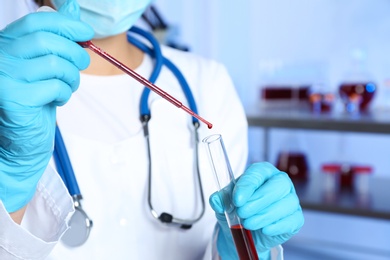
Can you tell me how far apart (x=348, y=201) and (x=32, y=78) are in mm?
1481

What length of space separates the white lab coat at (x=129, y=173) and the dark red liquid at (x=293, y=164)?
1.13 m

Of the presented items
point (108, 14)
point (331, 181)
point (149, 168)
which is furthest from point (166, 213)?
point (331, 181)

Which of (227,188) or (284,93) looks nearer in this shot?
(227,188)

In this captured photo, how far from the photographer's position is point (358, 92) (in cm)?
210

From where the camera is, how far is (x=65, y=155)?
0.93m

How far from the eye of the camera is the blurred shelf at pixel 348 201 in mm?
1883

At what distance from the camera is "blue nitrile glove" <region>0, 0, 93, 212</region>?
70 cm

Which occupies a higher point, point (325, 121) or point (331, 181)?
point (325, 121)

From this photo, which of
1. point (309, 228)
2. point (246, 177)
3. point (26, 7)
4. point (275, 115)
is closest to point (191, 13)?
point (275, 115)

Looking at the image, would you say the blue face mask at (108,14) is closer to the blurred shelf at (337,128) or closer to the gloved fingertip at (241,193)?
the gloved fingertip at (241,193)

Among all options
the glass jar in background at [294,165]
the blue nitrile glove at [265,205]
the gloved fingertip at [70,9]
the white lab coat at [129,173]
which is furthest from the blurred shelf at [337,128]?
the gloved fingertip at [70,9]

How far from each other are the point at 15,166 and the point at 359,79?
1.68 m

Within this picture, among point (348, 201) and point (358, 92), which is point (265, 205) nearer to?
point (348, 201)

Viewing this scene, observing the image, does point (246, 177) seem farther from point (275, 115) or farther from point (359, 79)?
point (359, 79)
